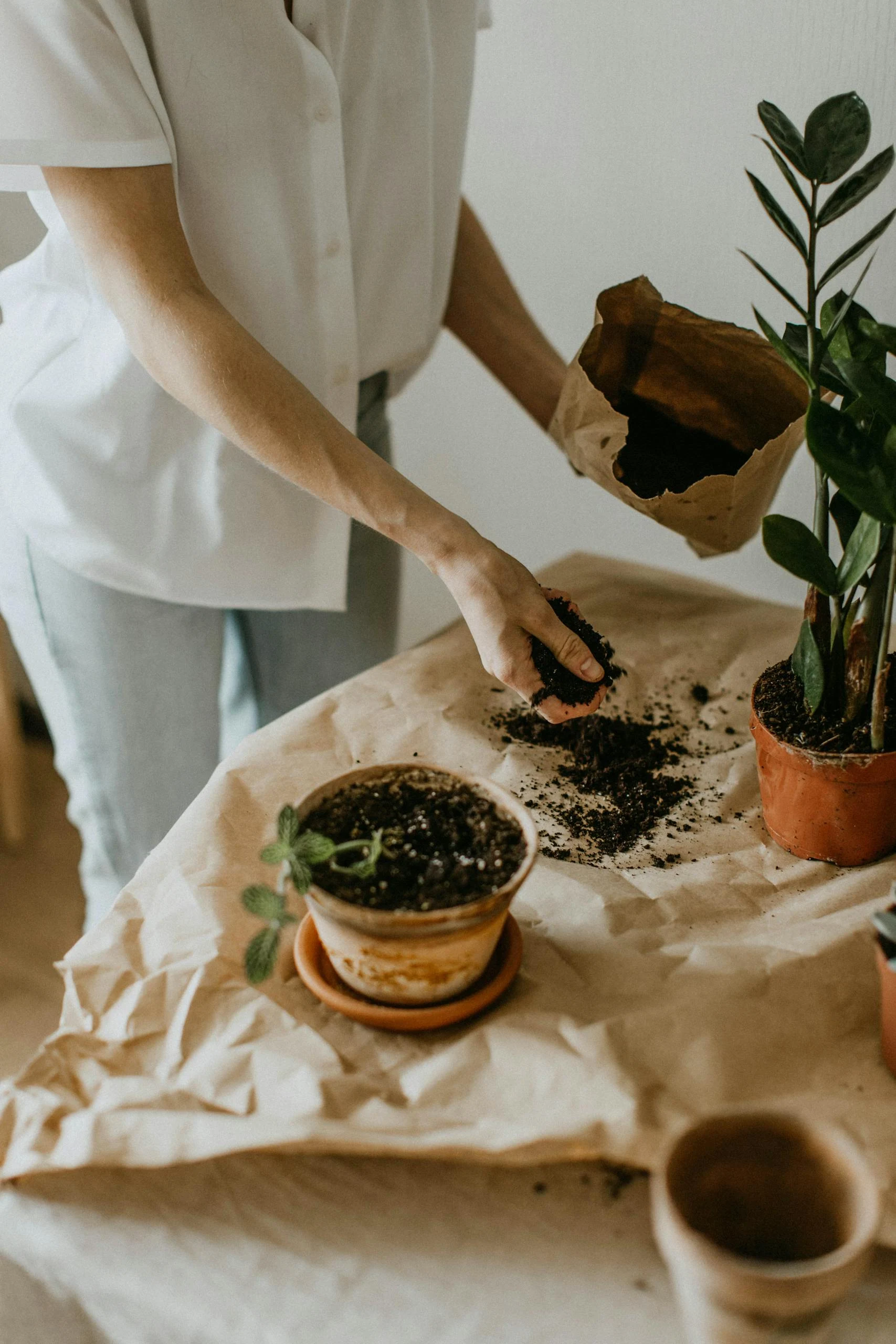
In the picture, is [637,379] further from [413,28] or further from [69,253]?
[69,253]

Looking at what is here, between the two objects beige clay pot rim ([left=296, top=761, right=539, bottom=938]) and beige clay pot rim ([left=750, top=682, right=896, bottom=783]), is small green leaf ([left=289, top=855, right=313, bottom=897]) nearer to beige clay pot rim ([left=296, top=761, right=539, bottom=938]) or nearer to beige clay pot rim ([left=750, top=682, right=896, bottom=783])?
beige clay pot rim ([left=296, top=761, right=539, bottom=938])

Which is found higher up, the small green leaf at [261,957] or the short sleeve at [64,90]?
the short sleeve at [64,90]

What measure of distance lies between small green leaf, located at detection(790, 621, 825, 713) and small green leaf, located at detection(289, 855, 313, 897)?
0.46m

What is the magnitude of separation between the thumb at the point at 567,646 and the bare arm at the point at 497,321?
0.53 m

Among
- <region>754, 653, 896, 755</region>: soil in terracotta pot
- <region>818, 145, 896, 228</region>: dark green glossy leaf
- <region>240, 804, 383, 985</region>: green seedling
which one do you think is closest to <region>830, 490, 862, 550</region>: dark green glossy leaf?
<region>754, 653, 896, 755</region>: soil in terracotta pot

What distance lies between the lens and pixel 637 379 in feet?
3.90

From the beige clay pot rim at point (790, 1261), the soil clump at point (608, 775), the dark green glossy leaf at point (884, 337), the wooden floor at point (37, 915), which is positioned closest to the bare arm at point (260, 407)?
the soil clump at point (608, 775)

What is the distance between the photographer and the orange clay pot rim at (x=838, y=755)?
0.86 m

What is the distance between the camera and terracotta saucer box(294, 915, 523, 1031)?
2.42 feet

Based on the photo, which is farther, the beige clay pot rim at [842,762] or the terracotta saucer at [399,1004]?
the beige clay pot rim at [842,762]

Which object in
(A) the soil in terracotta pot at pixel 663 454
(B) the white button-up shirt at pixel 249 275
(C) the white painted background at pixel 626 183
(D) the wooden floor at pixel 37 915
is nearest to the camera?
(B) the white button-up shirt at pixel 249 275

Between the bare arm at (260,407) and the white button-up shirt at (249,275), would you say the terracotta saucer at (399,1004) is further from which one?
the white button-up shirt at (249,275)

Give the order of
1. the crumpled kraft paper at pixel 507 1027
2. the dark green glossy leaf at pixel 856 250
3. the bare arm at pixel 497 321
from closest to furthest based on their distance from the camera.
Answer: the crumpled kraft paper at pixel 507 1027 → the dark green glossy leaf at pixel 856 250 → the bare arm at pixel 497 321

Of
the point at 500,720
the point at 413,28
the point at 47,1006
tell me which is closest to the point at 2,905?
the point at 47,1006
